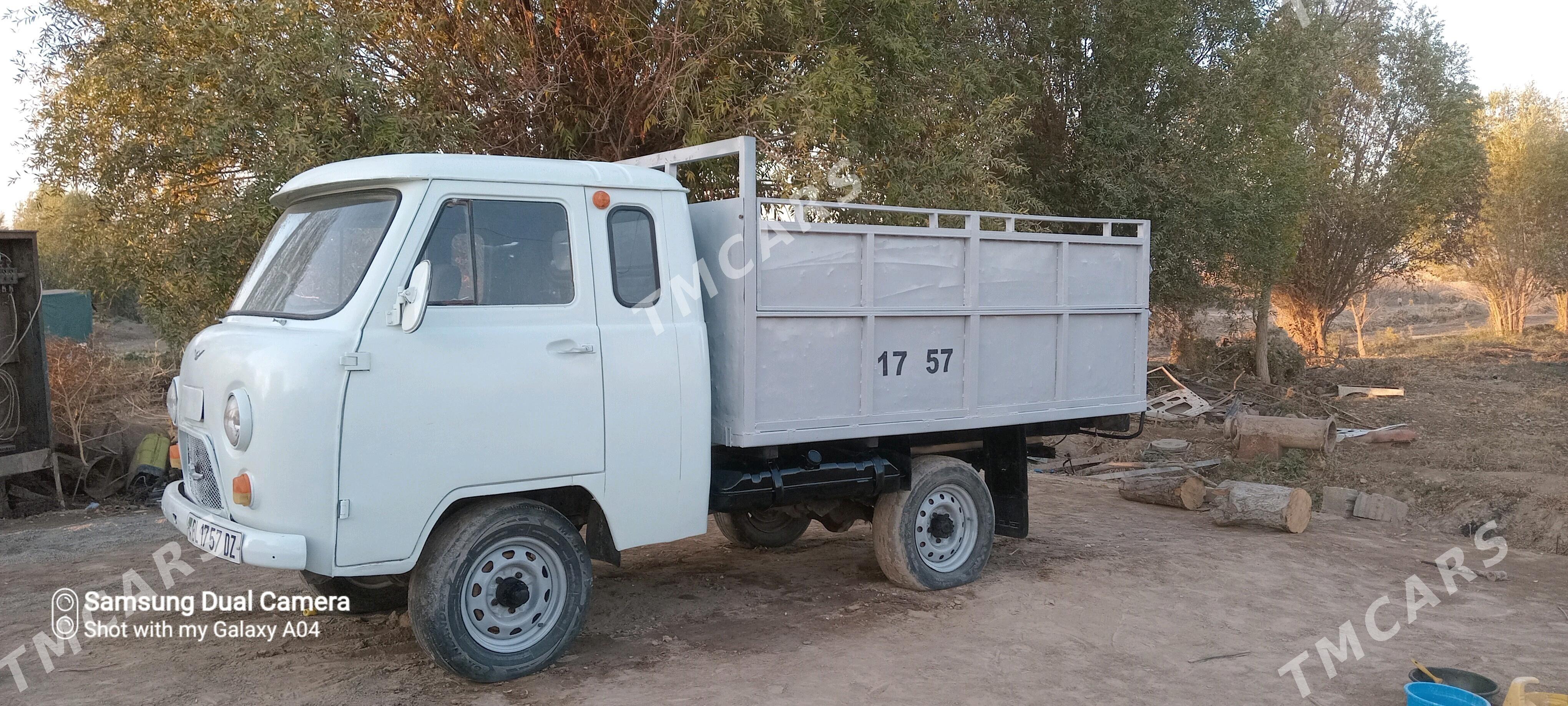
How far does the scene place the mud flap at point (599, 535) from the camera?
5250mm

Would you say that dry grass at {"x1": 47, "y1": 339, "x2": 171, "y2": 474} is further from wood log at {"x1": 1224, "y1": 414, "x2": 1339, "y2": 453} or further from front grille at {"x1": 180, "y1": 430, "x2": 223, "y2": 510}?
wood log at {"x1": 1224, "y1": 414, "x2": 1339, "y2": 453}

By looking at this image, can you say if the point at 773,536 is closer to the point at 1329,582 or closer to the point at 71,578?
the point at 1329,582

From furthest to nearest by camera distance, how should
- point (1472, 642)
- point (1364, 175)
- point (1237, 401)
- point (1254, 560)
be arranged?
point (1364, 175)
point (1237, 401)
point (1254, 560)
point (1472, 642)

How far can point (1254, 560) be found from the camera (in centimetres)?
779

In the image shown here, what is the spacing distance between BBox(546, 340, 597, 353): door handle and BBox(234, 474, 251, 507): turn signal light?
1372 mm

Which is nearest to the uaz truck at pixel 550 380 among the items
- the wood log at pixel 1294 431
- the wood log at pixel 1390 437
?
the wood log at pixel 1294 431

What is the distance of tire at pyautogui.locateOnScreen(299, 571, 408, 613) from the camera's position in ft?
18.9

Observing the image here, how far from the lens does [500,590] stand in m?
4.95

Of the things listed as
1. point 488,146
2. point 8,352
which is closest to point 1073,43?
point 488,146

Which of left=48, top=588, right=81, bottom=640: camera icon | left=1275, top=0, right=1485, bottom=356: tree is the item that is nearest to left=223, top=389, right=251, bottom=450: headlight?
left=48, top=588, right=81, bottom=640: camera icon

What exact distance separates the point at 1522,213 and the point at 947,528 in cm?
2866

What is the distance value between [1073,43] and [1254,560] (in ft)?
37.7

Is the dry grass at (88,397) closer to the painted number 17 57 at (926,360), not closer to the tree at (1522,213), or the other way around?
the painted number 17 57 at (926,360)

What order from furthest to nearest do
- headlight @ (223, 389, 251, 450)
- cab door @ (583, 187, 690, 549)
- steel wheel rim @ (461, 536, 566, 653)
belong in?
cab door @ (583, 187, 690, 549), steel wheel rim @ (461, 536, 566, 653), headlight @ (223, 389, 251, 450)
